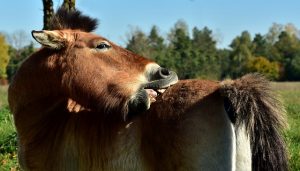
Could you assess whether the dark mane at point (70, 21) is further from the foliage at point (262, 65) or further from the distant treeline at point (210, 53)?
the foliage at point (262, 65)

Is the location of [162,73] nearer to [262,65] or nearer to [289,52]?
[262,65]

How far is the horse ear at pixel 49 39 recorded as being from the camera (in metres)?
4.66

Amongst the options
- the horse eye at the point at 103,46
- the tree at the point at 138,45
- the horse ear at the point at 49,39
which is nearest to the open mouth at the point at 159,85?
the horse eye at the point at 103,46

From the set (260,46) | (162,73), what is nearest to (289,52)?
(260,46)

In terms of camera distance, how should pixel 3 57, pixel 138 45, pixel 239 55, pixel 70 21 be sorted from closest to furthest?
pixel 70 21
pixel 138 45
pixel 3 57
pixel 239 55

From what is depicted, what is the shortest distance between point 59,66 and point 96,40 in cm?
44

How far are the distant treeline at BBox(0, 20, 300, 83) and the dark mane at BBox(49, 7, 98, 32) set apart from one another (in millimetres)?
48646

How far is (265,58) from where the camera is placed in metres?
77.2

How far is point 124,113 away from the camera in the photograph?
163 inches

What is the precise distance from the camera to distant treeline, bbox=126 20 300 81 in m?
59.8

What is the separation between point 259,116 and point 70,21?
2390mm

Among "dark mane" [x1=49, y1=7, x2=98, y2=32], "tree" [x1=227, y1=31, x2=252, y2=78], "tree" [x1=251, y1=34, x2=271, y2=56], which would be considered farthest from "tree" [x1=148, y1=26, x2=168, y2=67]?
"dark mane" [x1=49, y1=7, x2=98, y2=32]

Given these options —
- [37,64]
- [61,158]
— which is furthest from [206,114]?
[37,64]

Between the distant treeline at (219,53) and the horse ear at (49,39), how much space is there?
47.6 m
